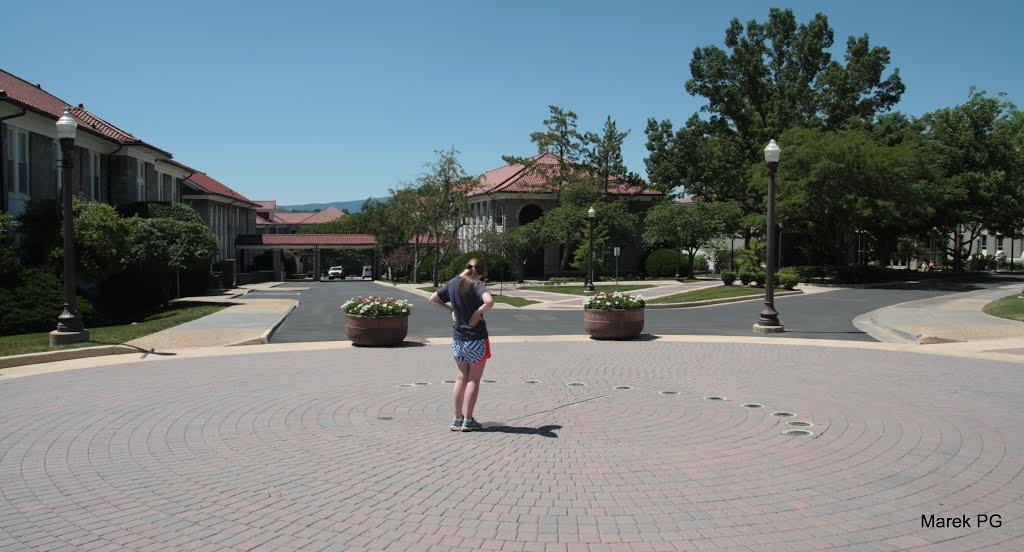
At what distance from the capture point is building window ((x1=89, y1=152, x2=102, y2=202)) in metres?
31.8

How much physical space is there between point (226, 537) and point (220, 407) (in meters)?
4.36

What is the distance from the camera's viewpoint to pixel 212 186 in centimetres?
5594

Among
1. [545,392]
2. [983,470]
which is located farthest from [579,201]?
[983,470]

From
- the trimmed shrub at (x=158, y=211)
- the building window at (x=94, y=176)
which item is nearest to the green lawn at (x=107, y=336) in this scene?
the trimmed shrub at (x=158, y=211)

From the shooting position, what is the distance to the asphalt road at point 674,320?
59.3 ft

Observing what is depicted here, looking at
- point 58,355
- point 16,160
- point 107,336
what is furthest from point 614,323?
point 16,160

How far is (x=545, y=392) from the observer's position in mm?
9711

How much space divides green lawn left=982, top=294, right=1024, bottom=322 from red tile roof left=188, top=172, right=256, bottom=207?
4692cm

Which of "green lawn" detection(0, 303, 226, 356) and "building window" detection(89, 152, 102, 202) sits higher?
"building window" detection(89, 152, 102, 202)

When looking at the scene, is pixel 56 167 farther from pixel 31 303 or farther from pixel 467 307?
pixel 467 307

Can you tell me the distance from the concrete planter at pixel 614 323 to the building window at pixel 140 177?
27.1 m

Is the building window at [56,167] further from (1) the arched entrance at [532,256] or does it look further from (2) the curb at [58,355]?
(1) the arched entrance at [532,256]

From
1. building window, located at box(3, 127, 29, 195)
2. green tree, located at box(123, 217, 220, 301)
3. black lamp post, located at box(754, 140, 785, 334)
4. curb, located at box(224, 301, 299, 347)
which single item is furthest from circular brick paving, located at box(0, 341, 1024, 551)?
green tree, located at box(123, 217, 220, 301)

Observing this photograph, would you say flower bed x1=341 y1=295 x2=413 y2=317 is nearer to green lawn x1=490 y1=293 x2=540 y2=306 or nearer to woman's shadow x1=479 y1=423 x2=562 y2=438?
woman's shadow x1=479 y1=423 x2=562 y2=438
